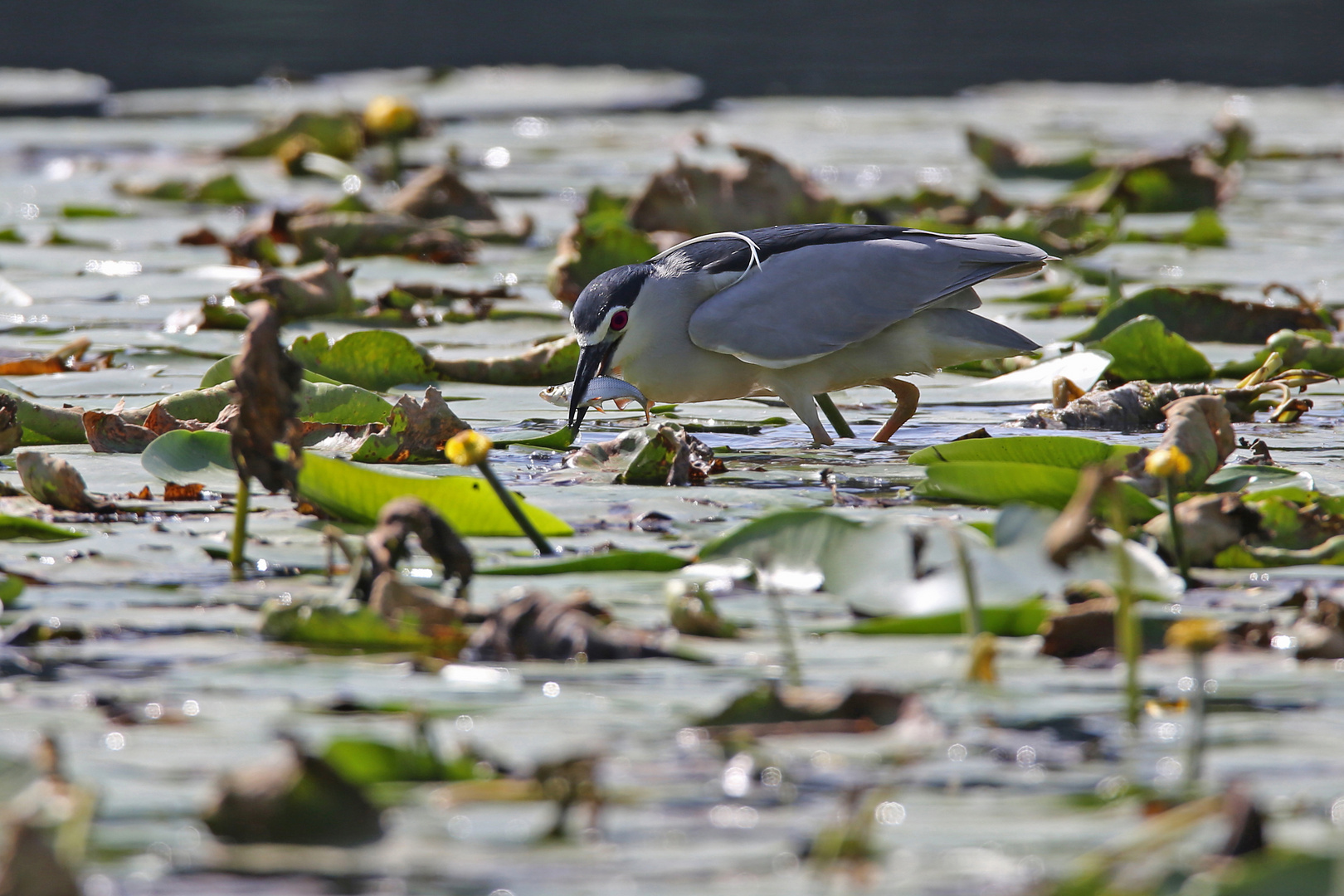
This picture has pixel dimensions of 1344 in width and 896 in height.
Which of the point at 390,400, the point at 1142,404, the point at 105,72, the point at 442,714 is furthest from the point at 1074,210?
the point at 105,72

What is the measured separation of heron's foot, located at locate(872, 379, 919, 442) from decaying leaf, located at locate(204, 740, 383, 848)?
2.61 meters

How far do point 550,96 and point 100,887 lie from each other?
48.5ft

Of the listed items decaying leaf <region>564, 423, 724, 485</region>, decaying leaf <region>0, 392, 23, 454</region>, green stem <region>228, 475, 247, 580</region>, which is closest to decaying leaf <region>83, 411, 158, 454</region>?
decaying leaf <region>0, 392, 23, 454</region>

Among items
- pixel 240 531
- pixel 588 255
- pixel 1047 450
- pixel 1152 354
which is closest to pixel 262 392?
pixel 240 531

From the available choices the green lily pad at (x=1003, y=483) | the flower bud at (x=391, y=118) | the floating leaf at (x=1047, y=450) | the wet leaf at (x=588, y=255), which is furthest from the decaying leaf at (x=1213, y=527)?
the flower bud at (x=391, y=118)

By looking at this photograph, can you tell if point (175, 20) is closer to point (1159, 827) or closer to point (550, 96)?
point (550, 96)

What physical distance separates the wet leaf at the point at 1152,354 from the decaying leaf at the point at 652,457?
1.43 metres

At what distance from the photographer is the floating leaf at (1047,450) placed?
120 inches

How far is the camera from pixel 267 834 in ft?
4.77

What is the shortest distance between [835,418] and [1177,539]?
1.94 meters

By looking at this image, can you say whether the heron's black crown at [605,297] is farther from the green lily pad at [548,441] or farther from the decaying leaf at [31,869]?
the decaying leaf at [31,869]

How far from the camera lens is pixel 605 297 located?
4117 mm

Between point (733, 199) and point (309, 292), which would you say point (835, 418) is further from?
point (733, 199)

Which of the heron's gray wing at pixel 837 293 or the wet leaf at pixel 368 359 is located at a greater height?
the heron's gray wing at pixel 837 293
